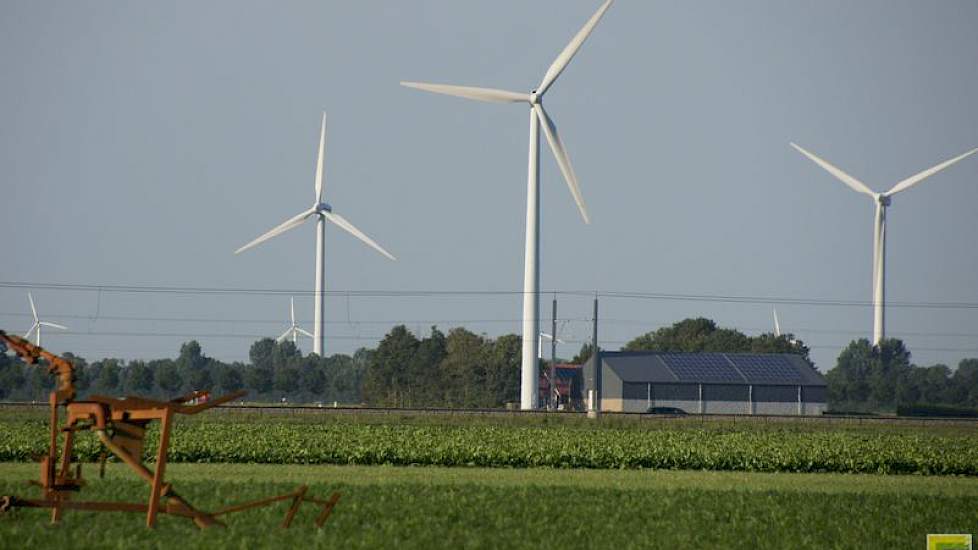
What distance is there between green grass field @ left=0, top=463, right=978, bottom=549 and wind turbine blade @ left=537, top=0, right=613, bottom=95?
53165mm

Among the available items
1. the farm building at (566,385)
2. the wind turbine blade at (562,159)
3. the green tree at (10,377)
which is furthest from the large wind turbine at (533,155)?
the green tree at (10,377)

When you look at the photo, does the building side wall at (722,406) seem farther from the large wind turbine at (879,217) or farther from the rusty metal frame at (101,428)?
the rusty metal frame at (101,428)

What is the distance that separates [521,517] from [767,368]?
109868mm

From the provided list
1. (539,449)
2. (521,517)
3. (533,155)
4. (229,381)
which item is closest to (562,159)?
(533,155)

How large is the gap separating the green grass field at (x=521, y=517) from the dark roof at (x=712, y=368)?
8861 cm

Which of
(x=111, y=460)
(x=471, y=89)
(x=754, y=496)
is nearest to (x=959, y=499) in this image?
(x=754, y=496)

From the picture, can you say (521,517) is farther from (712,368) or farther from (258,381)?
(258,381)

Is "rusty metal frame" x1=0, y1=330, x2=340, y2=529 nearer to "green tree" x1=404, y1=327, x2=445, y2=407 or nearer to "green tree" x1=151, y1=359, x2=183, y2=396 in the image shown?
"green tree" x1=404, y1=327, x2=445, y2=407

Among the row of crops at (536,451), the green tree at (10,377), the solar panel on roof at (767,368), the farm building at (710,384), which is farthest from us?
the green tree at (10,377)

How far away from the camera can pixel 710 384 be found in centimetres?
13212

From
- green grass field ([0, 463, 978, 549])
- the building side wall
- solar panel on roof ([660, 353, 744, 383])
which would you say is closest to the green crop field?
green grass field ([0, 463, 978, 549])

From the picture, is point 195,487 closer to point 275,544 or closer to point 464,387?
point 275,544

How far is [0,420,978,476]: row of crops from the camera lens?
52.3 m

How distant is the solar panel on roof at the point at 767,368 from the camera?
135 meters
